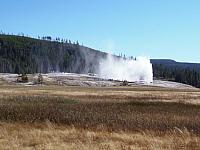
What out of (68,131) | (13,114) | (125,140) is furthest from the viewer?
(13,114)

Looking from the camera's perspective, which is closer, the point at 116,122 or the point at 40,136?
the point at 40,136

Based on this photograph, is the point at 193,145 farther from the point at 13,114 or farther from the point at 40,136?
the point at 13,114

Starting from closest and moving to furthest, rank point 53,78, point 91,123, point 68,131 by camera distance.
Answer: point 68,131, point 91,123, point 53,78

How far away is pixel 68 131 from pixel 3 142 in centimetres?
409

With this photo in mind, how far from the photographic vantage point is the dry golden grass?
16297 mm

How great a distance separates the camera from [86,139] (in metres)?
17.9

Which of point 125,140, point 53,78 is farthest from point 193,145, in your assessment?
→ point 53,78

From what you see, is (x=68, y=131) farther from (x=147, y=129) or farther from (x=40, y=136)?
(x=147, y=129)

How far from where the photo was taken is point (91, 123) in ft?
79.1

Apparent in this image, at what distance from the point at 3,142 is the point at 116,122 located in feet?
29.1

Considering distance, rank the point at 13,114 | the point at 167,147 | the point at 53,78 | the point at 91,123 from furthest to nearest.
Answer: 1. the point at 53,78
2. the point at 13,114
3. the point at 91,123
4. the point at 167,147

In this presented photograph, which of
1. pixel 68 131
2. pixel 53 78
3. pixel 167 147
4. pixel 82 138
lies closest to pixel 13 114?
pixel 68 131

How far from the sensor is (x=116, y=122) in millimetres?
24781

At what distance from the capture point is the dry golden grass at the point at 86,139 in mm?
16297
